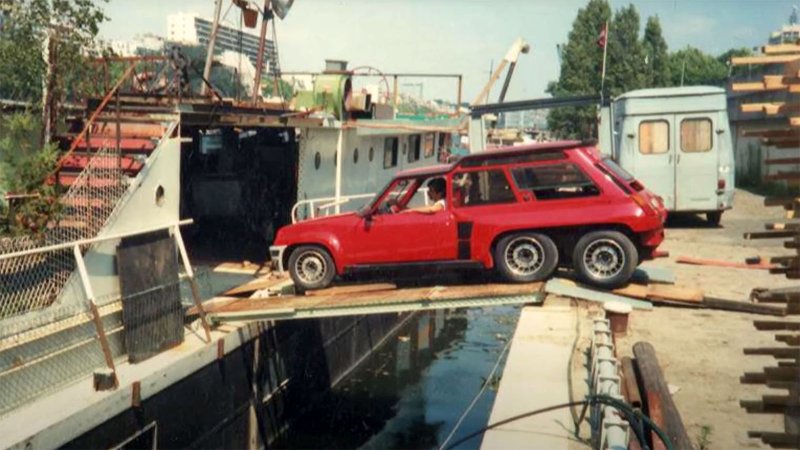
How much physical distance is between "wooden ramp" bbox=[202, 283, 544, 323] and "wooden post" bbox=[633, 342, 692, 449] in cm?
204

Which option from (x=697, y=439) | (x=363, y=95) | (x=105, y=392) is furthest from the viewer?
(x=363, y=95)

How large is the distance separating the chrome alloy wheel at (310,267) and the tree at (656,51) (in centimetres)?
5400

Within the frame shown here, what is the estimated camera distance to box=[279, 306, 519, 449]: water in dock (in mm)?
12484

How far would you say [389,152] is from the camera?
1988 centimetres

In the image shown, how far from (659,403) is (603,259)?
3454mm

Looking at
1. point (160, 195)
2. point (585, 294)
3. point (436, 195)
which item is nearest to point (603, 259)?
point (585, 294)

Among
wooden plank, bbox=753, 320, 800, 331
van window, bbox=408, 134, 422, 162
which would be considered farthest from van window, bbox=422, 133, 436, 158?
wooden plank, bbox=753, 320, 800, 331

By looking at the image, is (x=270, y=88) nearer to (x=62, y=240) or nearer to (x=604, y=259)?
(x=62, y=240)

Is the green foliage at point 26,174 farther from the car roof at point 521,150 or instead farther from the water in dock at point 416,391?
the water in dock at point 416,391

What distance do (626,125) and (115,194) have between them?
12.7m

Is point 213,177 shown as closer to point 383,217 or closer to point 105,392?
point 383,217

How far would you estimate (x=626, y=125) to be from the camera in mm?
17938

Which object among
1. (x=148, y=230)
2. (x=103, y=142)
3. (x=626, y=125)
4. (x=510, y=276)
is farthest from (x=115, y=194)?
(x=626, y=125)

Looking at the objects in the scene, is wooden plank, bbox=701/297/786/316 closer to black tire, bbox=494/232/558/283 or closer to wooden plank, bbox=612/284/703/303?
wooden plank, bbox=612/284/703/303
